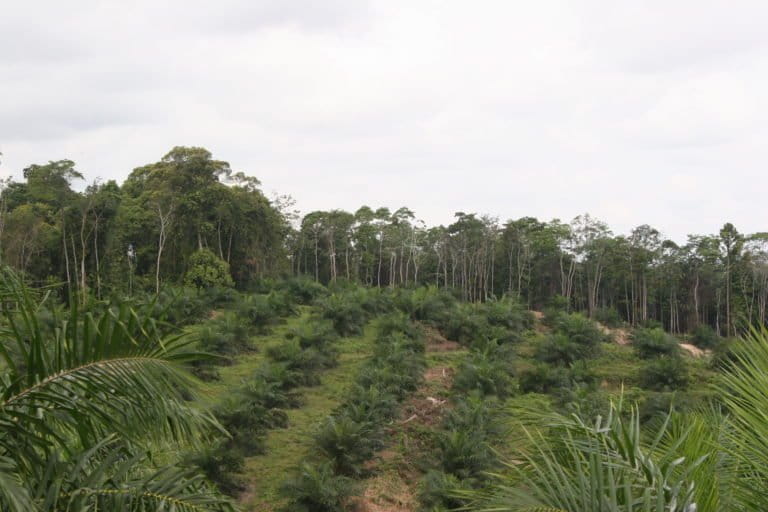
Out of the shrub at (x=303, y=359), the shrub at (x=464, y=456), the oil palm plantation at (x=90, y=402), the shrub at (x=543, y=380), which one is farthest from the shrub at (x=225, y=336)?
the oil palm plantation at (x=90, y=402)

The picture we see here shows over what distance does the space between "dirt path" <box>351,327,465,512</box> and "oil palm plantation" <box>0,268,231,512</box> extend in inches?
264

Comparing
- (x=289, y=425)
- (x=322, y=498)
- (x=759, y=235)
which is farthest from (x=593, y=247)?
(x=322, y=498)

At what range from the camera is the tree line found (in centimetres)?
2145

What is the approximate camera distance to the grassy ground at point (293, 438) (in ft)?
28.6

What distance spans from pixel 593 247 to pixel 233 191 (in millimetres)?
18785

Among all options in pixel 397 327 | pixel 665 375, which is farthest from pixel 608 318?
pixel 397 327

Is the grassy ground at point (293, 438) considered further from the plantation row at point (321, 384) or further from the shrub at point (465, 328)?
the shrub at point (465, 328)

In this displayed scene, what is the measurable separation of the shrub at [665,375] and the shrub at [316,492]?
29.1 ft

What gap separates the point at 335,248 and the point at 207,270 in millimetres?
13036

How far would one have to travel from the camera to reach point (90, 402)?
207cm

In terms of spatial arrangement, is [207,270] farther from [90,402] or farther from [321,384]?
[90,402]

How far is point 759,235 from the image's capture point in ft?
99.6

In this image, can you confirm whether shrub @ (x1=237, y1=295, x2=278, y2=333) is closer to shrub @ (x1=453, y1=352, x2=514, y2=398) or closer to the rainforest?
the rainforest

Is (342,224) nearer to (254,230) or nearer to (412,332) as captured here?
(254,230)
